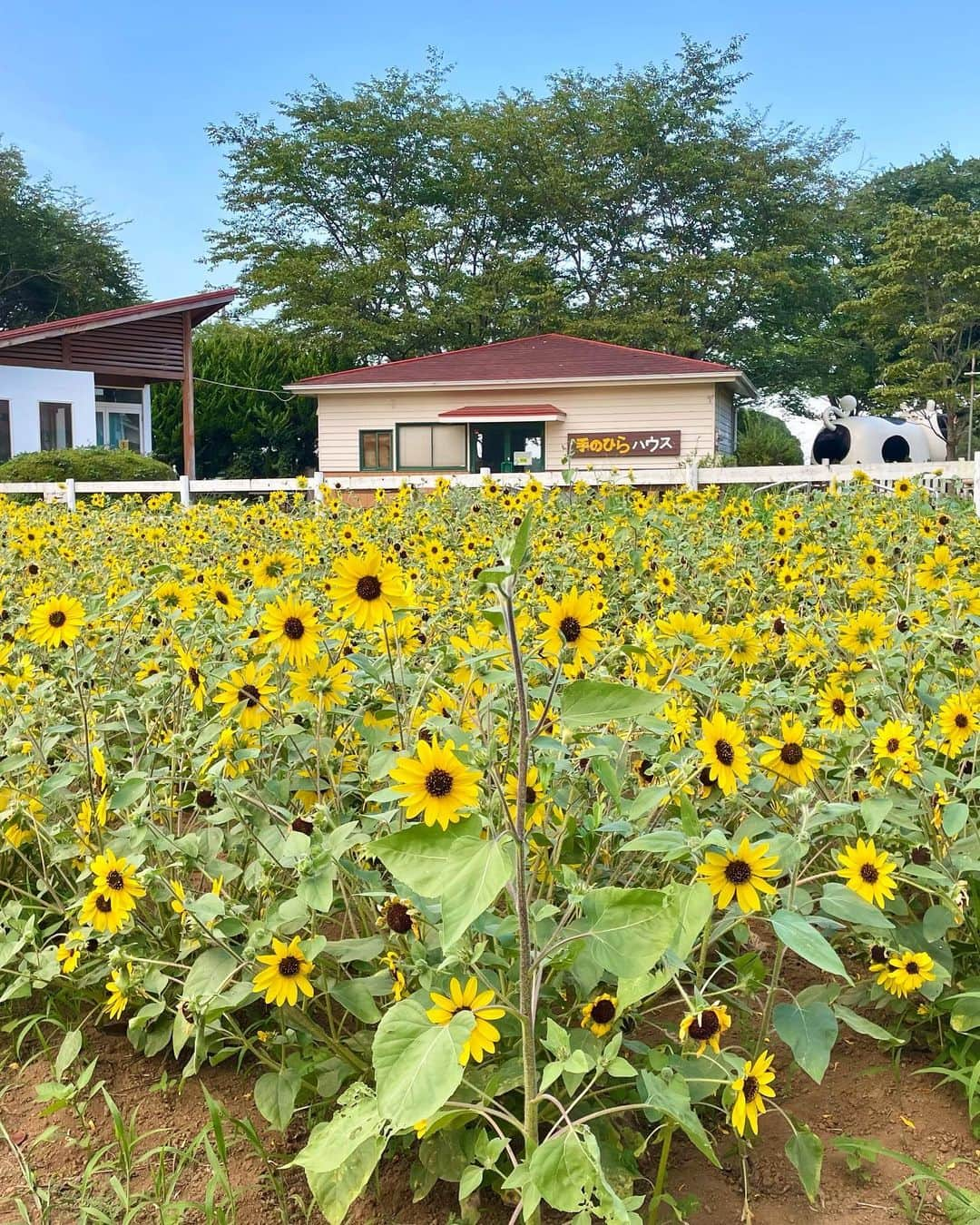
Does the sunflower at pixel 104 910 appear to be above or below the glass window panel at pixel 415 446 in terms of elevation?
below

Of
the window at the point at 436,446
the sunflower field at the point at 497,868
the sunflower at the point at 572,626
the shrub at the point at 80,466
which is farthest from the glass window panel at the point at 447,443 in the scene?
the sunflower at the point at 572,626

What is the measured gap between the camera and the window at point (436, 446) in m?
21.7

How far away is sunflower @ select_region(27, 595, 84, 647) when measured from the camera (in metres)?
2.10

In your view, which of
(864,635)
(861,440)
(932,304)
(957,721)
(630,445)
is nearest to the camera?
(957,721)

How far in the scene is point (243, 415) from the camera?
89.1 feet

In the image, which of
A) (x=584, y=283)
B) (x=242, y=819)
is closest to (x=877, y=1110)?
(x=242, y=819)

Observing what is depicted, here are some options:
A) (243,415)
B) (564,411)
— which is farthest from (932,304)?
(243,415)

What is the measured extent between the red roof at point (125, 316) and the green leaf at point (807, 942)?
2187 cm

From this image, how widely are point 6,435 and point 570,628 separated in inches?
877

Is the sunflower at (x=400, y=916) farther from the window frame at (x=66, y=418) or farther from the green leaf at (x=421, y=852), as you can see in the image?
the window frame at (x=66, y=418)

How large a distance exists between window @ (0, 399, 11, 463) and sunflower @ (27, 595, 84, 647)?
2091 centimetres

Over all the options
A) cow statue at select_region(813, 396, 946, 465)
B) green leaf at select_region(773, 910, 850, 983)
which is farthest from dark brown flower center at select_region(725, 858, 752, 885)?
cow statue at select_region(813, 396, 946, 465)

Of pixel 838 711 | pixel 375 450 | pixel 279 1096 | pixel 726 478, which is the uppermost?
pixel 375 450

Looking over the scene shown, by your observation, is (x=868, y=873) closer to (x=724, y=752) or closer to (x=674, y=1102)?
(x=724, y=752)
